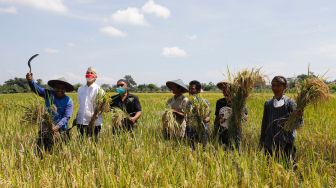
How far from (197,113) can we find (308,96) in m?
1.30

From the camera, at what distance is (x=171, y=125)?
416cm

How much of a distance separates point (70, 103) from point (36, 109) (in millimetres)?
476

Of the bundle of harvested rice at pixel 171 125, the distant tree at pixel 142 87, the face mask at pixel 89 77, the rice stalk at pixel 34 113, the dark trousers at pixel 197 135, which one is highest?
the distant tree at pixel 142 87

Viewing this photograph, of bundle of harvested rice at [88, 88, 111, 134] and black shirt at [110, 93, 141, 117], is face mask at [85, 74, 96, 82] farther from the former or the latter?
black shirt at [110, 93, 141, 117]

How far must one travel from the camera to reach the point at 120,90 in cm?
469

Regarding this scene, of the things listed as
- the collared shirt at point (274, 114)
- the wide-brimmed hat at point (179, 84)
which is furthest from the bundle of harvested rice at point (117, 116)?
the collared shirt at point (274, 114)

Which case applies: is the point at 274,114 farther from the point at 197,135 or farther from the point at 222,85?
the point at 197,135

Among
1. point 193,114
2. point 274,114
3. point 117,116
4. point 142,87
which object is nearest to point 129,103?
point 117,116

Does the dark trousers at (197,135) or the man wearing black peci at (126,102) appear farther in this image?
the man wearing black peci at (126,102)

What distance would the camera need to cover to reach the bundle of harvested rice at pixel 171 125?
417 cm

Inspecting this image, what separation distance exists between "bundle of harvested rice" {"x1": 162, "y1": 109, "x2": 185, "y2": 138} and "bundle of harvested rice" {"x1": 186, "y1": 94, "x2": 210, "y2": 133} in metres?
0.16

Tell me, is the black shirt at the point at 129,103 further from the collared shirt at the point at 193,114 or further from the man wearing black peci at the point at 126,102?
the collared shirt at the point at 193,114

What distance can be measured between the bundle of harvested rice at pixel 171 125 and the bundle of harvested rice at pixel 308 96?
132cm

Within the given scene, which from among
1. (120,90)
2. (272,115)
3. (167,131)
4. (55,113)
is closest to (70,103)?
(55,113)
